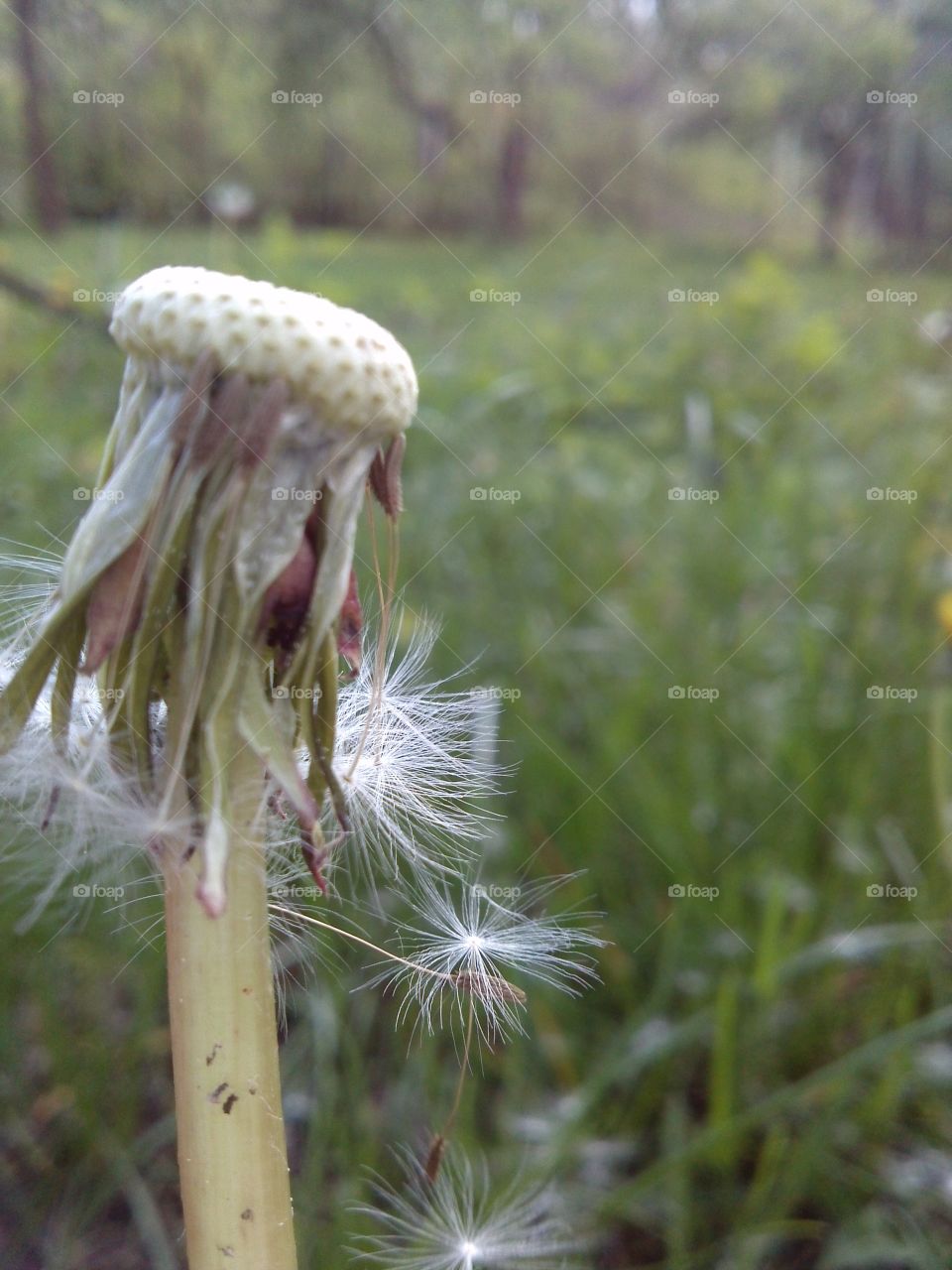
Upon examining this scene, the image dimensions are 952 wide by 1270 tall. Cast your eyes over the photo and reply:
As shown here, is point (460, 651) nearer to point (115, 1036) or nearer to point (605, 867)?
point (605, 867)

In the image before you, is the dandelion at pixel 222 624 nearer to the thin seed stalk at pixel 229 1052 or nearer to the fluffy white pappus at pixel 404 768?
the thin seed stalk at pixel 229 1052

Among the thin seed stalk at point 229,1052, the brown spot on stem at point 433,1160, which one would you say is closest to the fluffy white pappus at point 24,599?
the thin seed stalk at point 229,1052

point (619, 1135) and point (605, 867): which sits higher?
point (605, 867)

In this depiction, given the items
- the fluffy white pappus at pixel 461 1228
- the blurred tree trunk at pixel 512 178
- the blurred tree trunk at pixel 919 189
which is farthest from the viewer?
the blurred tree trunk at pixel 512 178

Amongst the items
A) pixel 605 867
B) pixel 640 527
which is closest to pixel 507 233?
pixel 640 527

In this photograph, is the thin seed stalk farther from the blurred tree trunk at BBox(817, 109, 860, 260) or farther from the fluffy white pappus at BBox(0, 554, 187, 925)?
the blurred tree trunk at BBox(817, 109, 860, 260)

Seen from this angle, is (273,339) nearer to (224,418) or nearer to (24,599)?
(224,418)
